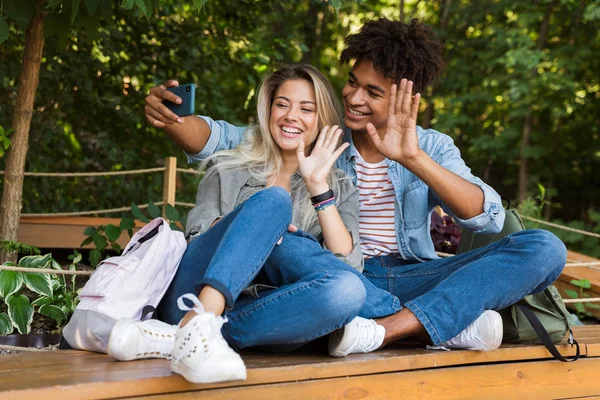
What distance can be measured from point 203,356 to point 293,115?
1.27m

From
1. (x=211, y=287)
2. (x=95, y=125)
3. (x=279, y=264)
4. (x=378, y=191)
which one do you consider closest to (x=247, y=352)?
(x=279, y=264)

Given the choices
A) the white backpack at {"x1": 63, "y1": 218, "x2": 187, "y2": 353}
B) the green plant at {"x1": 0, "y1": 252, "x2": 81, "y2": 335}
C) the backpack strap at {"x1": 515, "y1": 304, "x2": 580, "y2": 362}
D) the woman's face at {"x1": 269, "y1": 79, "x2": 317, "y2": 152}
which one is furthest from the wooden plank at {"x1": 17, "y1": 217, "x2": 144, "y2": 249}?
the backpack strap at {"x1": 515, "y1": 304, "x2": 580, "y2": 362}

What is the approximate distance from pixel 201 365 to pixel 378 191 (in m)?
1.34

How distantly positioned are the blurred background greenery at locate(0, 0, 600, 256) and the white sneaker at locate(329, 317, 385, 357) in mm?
1058

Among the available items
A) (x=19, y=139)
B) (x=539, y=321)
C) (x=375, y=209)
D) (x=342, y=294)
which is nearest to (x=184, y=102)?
(x=375, y=209)

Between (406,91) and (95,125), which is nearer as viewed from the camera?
(406,91)

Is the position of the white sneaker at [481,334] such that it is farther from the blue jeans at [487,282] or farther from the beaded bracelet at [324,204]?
the beaded bracelet at [324,204]

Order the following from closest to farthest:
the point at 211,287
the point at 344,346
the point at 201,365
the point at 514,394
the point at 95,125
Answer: the point at 201,365 → the point at 211,287 → the point at 344,346 → the point at 514,394 → the point at 95,125

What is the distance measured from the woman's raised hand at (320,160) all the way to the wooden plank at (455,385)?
68 centimetres

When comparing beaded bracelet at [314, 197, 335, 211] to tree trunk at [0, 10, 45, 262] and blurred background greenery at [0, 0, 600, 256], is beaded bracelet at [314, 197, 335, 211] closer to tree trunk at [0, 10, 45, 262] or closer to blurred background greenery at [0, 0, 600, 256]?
blurred background greenery at [0, 0, 600, 256]

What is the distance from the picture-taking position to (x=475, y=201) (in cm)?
261

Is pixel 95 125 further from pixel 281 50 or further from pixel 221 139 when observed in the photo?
pixel 221 139

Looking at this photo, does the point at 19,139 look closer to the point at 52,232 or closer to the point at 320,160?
the point at 320,160

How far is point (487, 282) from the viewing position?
2.48m
